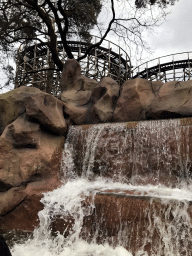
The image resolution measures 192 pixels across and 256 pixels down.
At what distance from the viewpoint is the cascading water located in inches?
114

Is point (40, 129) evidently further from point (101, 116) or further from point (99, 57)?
point (99, 57)

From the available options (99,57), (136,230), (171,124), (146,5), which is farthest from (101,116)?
(99,57)

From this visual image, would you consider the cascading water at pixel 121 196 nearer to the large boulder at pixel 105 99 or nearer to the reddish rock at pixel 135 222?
the reddish rock at pixel 135 222

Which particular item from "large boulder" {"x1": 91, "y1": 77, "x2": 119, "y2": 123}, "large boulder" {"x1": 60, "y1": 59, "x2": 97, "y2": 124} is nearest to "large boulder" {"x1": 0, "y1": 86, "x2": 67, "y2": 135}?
"large boulder" {"x1": 60, "y1": 59, "x2": 97, "y2": 124}

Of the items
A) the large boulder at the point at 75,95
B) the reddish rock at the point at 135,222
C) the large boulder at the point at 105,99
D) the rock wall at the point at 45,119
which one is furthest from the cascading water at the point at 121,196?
the large boulder at the point at 105,99

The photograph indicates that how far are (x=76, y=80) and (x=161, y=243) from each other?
5749 millimetres

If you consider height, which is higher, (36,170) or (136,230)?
(36,170)

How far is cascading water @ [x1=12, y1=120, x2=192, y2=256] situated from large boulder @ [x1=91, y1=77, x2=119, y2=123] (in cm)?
101

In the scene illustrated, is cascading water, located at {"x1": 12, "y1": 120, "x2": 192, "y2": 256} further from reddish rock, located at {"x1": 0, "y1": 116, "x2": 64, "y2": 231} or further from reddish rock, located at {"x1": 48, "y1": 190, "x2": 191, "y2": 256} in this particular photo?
reddish rock, located at {"x1": 0, "y1": 116, "x2": 64, "y2": 231}

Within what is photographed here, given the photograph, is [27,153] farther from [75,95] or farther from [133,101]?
[75,95]

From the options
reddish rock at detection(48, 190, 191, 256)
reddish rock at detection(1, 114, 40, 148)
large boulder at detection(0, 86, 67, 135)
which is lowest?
reddish rock at detection(48, 190, 191, 256)

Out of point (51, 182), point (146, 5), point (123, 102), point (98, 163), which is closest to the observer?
point (51, 182)

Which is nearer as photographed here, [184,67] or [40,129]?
[40,129]

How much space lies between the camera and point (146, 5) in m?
9.81
